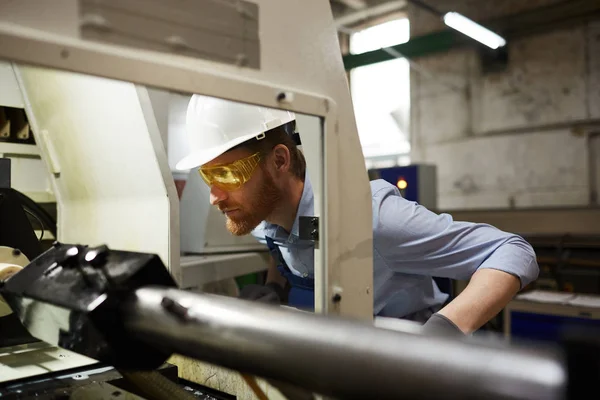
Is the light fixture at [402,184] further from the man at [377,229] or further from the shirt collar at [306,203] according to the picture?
the shirt collar at [306,203]

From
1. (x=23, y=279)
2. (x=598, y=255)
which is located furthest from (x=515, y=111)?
(x=23, y=279)

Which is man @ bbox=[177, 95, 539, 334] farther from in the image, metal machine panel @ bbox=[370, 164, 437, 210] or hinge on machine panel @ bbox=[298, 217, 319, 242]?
metal machine panel @ bbox=[370, 164, 437, 210]

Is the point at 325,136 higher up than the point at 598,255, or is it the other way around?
the point at 325,136

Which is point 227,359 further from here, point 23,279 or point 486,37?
point 486,37

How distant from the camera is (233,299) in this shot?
55 cm

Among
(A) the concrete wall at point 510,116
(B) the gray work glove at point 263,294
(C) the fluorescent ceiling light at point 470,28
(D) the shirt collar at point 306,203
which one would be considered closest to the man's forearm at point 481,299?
(D) the shirt collar at point 306,203

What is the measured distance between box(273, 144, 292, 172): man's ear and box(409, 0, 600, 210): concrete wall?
2.99 m

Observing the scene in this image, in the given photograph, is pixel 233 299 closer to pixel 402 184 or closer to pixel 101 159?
pixel 101 159

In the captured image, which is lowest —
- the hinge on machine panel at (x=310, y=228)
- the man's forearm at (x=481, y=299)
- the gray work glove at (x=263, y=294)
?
the gray work glove at (x=263, y=294)

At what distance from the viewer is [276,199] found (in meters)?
1.31

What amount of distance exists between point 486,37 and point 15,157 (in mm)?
2936

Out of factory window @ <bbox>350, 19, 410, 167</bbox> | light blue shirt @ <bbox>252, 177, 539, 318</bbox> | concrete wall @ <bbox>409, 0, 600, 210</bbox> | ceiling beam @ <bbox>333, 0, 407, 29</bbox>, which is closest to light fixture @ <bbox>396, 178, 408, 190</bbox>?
concrete wall @ <bbox>409, 0, 600, 210</bbox>

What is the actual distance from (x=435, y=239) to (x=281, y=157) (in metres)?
0.44

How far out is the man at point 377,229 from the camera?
1.01 m
